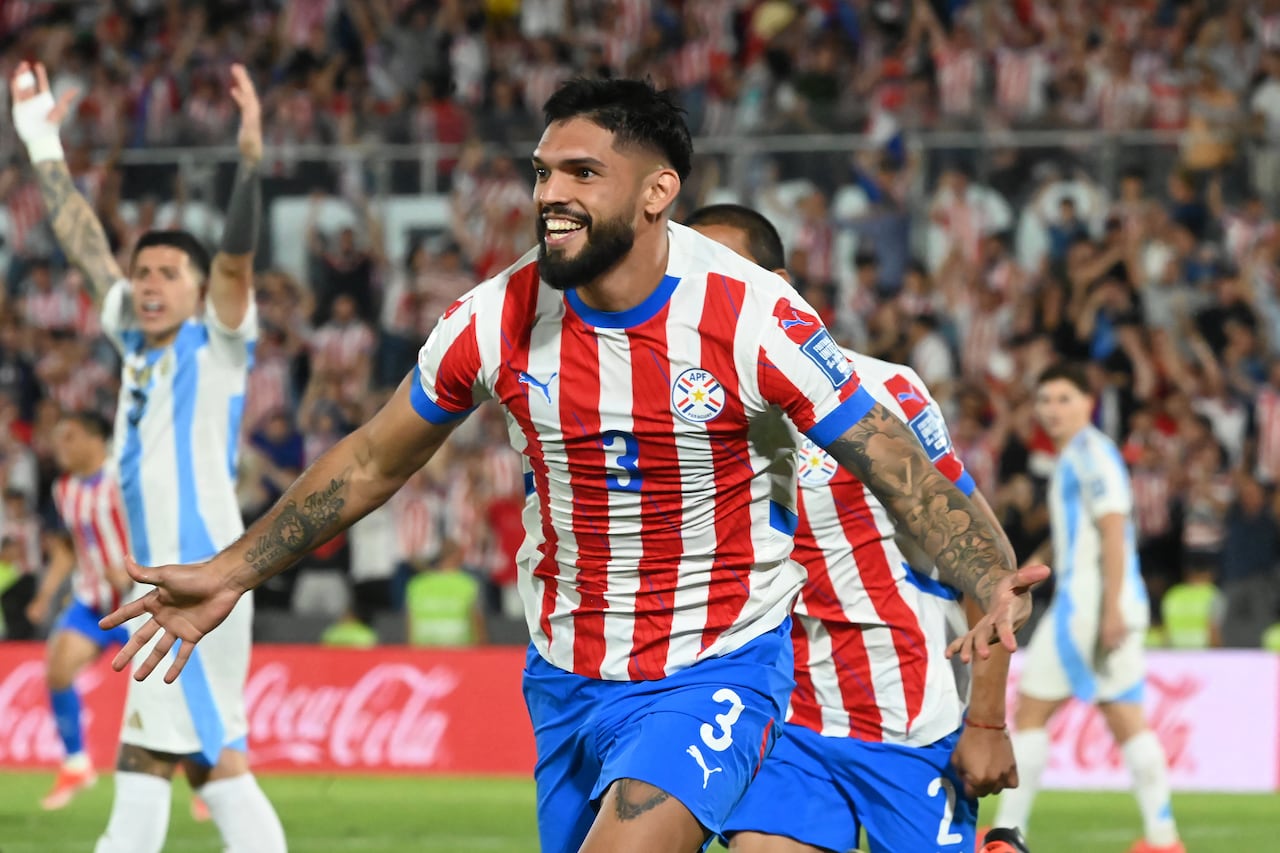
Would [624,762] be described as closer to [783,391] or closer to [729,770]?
[729,770]

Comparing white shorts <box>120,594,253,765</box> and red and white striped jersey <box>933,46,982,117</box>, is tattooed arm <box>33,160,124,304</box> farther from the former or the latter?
red and white striped jersey <box>933,46,982,117</box>

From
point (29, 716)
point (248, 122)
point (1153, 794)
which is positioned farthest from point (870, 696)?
point (29, 716)

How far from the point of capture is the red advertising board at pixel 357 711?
13117mm

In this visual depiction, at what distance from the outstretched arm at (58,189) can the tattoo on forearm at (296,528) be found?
278 centimetres

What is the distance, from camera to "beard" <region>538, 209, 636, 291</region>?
427 cm

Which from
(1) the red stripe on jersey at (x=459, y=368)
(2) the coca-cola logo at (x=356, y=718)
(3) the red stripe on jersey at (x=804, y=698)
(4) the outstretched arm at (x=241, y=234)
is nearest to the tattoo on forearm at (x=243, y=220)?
(4) the outstretched arm at (x=241, y=234)

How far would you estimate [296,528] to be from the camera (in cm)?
450

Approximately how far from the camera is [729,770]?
4301 mm

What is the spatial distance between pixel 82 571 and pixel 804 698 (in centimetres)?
620

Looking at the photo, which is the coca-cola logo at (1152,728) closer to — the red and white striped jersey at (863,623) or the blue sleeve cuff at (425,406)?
the red and white striped jersey at (863,623)

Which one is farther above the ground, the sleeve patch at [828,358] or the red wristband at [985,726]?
the sleeve patch at [828,358]

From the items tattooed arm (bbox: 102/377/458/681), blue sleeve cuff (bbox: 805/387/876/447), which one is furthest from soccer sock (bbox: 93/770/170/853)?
blue sleeve cuff (bbox: 805/387/876/447)

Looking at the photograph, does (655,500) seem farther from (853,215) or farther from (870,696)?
(853,215)

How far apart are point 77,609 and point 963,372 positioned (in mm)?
7762
